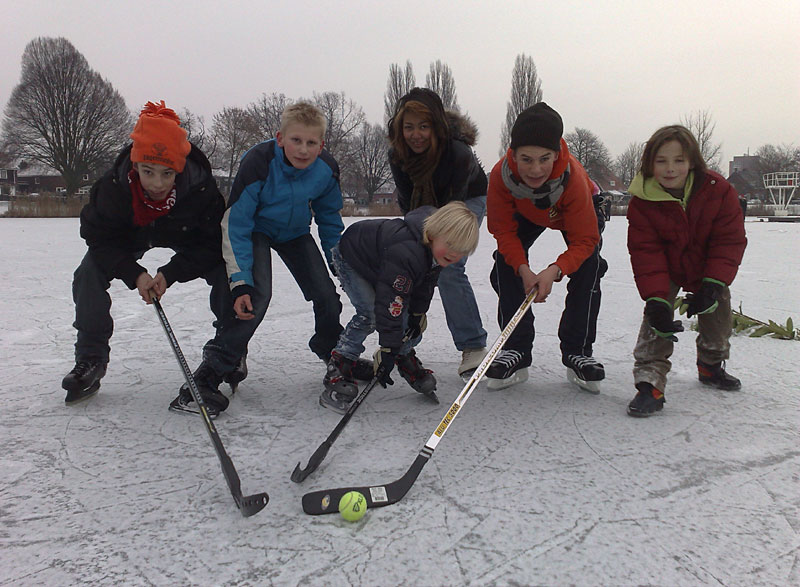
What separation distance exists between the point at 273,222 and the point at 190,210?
36 cm

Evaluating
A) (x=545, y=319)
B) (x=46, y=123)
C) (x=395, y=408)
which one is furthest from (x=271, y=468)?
(x=46, y=123)

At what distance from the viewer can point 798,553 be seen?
1359 millimetres

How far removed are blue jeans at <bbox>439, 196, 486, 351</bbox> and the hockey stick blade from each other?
123cm

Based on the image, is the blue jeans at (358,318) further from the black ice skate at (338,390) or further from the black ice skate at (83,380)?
the black ice skate at (83,380)

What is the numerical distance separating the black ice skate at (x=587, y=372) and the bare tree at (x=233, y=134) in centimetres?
3123

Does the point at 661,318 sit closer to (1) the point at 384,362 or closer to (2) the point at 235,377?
(1) the point at 384,362

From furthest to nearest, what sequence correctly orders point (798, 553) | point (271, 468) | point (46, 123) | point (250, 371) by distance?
point (46, 123)
point (250, 371)
point (271, 468)
point (798, 553)

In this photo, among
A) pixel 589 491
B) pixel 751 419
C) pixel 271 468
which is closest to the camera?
pixel 589 491

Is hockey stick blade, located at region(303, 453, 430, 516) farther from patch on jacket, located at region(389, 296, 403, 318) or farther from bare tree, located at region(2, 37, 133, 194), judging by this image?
bare tree, located at region(2, 37, 133, 194)

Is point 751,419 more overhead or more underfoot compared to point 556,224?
more underfoot

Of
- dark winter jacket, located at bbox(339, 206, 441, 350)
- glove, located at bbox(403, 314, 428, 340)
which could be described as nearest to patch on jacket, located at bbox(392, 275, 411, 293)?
dark winter jacket, located at bbox(339, 206, 441, 350)

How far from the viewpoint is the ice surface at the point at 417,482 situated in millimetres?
1316

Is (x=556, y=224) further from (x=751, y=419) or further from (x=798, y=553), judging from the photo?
(x=798, y=553)

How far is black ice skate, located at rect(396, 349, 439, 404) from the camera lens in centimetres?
246
